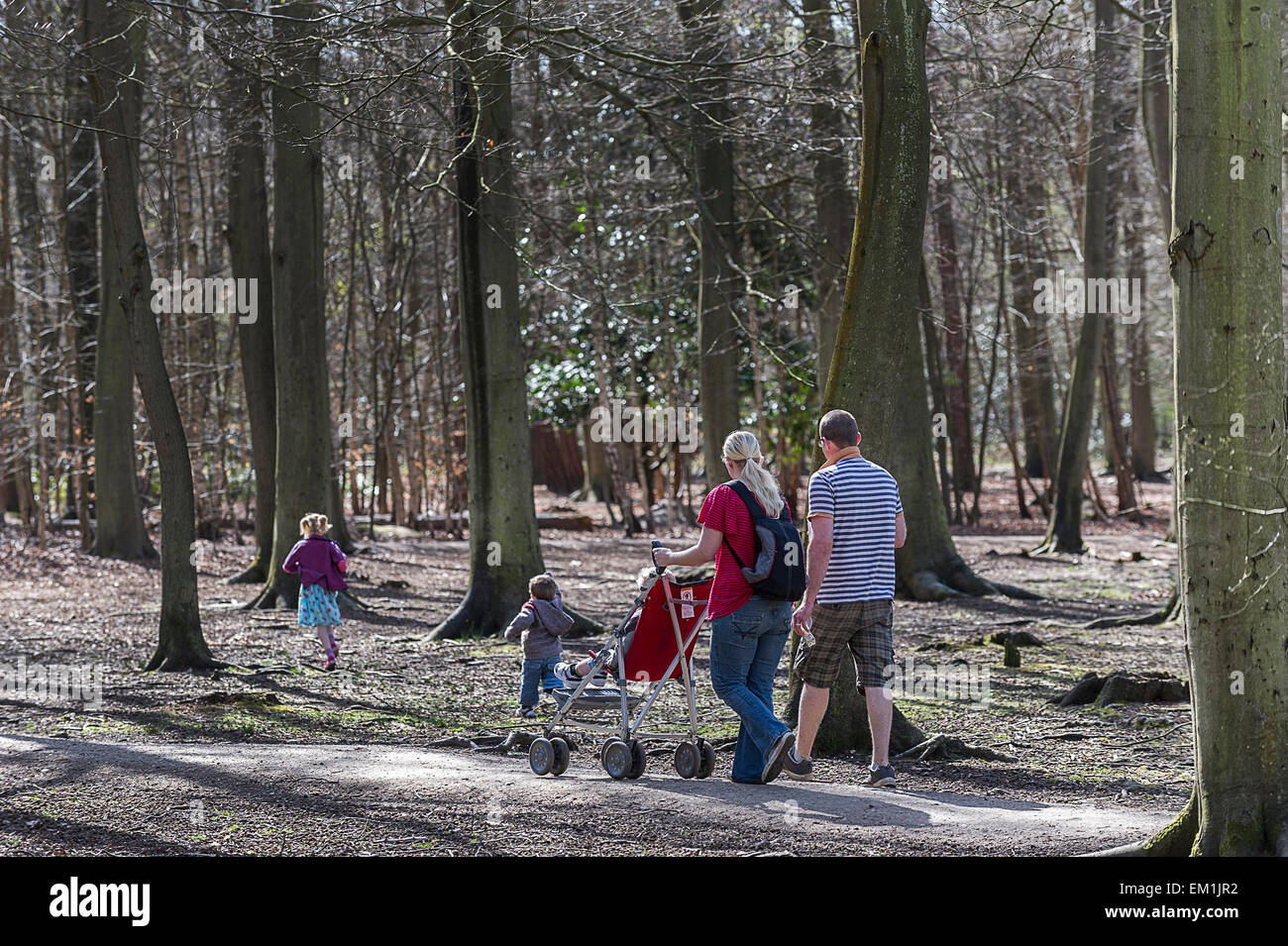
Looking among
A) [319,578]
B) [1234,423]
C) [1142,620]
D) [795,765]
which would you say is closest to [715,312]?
[1142,620]

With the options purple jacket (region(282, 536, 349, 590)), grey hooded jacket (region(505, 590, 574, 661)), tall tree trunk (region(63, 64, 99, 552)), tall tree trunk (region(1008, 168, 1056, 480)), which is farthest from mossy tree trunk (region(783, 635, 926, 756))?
tall tree trunk (region(1008, 168, 1056, 480))

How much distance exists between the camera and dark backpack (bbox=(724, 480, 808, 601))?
6871 mm

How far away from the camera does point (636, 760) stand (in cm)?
724

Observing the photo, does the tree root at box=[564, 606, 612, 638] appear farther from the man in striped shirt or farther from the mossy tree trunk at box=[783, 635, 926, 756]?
the man in striped shirt

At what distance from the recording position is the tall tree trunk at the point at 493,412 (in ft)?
44.4

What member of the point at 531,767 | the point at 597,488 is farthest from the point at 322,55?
the point at 597,488

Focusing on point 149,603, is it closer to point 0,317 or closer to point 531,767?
point 0,317

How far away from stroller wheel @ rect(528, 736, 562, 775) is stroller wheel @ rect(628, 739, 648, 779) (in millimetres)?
441

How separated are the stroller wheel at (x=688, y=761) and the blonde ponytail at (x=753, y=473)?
1423mm

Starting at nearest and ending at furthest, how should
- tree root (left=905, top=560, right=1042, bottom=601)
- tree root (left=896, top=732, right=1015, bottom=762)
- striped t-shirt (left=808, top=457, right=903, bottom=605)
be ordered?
striped t-shirt (left=808, top=457, right=903, bottom=605)
tree root (left=896, top=732, right=1015, bottom=762)
tree root (left=905, top=560, right=1042, bottom=601)

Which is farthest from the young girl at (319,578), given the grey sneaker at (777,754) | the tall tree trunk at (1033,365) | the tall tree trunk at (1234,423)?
the tall tree trunk at (1033,365)
